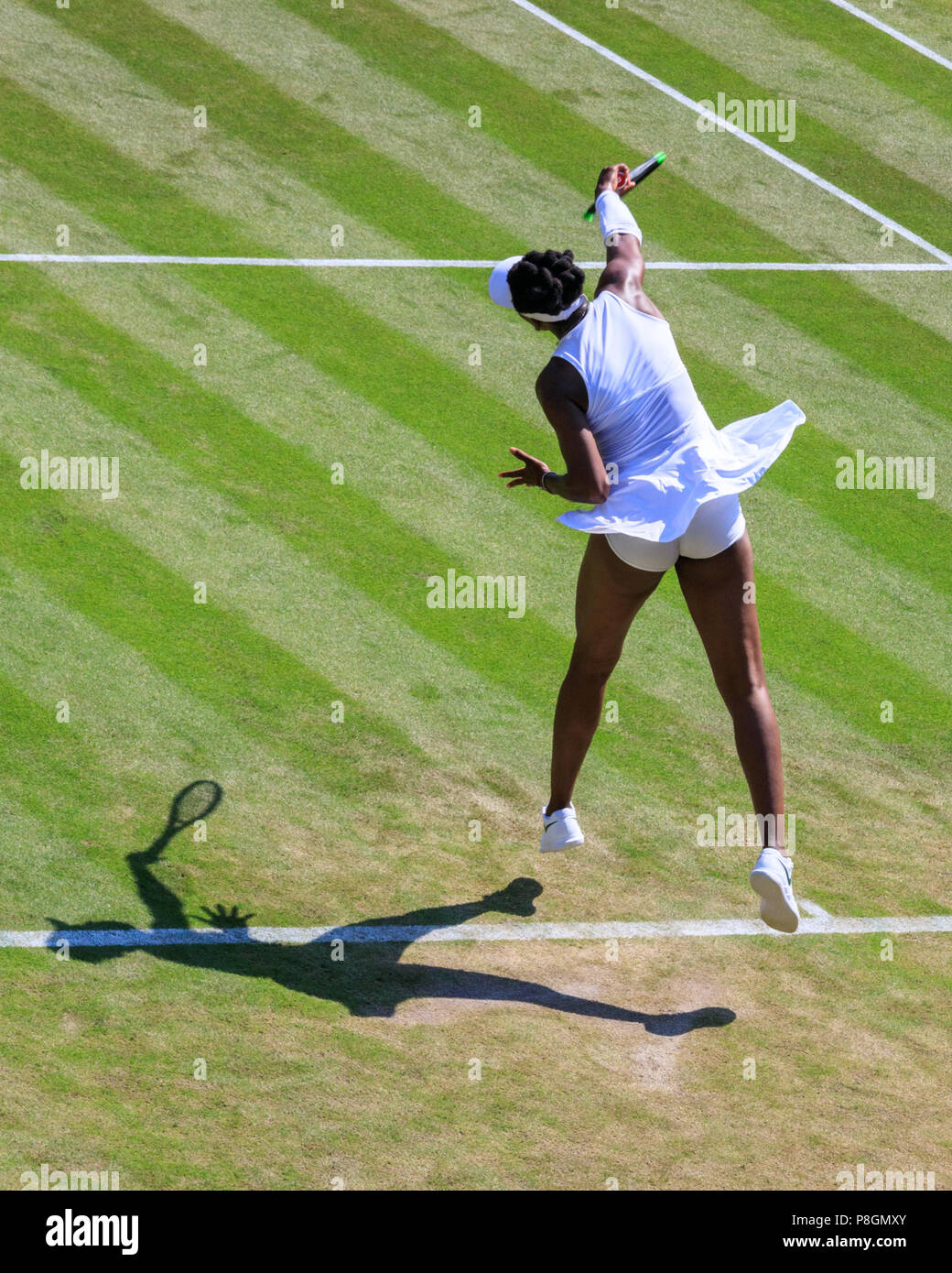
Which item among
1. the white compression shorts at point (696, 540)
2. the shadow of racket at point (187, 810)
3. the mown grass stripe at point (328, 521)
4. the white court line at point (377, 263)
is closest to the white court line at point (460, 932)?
the shadow of racket at point (187, 810)

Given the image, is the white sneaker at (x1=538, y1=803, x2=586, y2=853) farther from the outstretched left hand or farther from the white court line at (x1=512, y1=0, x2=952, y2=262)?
the white court line at (x1=512, y1=0, x2=952, y2=262)

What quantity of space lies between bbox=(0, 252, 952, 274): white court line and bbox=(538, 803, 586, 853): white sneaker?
667 cm

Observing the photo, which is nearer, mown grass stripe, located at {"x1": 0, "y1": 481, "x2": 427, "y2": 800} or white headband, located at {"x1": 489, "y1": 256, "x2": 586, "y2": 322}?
white headband, located at {"x1": 489, "y1": 256, "x2": 586, "y2": 322}

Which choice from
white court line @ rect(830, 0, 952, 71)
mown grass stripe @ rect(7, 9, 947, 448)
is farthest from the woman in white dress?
white court line @ rect(830, 0, 952, 71)

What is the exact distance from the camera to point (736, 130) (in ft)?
49.3

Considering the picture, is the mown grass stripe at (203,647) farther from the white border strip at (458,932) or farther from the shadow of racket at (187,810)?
the white border strip at (458,932)

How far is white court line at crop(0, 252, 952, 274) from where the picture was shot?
1187 centimetres

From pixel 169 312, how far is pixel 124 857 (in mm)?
5687

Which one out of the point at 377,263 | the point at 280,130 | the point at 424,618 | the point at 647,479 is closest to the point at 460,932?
the point at 647,479

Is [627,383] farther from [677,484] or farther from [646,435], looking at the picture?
[677,484]

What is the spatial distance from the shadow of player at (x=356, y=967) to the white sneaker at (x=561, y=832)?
421 mm

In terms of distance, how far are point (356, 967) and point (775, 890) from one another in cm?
163

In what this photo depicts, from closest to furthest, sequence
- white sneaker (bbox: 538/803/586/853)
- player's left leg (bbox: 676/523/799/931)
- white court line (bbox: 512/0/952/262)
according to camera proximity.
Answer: player's left leg (bbox: 676/523/799/931) < white sneaker (bbox: 538/803/586/853) < white court line (bbox: 512/0/952/262)

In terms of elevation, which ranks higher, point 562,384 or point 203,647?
point 562,384
